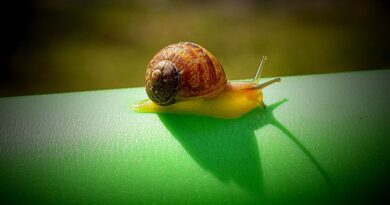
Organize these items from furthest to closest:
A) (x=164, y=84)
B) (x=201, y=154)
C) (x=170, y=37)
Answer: (x=170, y=37), (x=164, y=84), (x=201, y=154)

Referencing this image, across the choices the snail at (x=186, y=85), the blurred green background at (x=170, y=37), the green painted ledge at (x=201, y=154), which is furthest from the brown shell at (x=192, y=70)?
the blurred green background at (x=170, y=37)

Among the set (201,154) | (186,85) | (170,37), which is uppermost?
(170,37)

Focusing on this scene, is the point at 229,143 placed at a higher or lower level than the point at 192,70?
lower

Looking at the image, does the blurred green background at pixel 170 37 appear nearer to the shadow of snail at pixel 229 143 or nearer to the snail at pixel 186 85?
the snail at pixel 186 85

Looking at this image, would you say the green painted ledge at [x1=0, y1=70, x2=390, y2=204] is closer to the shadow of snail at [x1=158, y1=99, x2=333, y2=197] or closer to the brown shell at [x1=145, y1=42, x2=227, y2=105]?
the shadow of snail at [x1=158, y1=99, x2=333, y2=197]

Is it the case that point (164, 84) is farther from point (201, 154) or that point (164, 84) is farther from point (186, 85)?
point (201, 154)

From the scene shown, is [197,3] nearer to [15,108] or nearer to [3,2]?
[3,2]

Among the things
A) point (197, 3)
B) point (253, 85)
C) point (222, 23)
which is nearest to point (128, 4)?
point (197, 3)

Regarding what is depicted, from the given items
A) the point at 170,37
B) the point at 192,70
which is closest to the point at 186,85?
the point at 192,70
